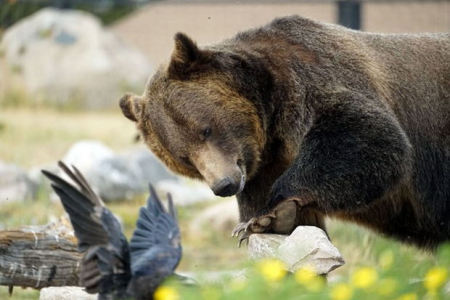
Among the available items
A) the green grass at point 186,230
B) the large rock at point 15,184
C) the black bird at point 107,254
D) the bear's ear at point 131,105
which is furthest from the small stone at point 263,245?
the large rock at point 15,184

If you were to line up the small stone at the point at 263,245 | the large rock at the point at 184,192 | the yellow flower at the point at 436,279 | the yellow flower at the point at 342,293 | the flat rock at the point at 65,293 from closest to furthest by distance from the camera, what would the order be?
the yellow flower at the point at 342,293 → the yellow flower at the point at 436,279 → the small stone at the point at 263,245 → the flat rock at the point at 65,293 → the large rock at the point at 184,192

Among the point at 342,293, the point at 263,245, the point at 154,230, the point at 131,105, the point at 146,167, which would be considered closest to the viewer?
the point at 342,293

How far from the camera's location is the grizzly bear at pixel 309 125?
502 cm

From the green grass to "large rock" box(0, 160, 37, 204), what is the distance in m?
0.15

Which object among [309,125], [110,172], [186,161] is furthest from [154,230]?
[110,172]

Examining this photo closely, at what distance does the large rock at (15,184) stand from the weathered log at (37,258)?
422cm

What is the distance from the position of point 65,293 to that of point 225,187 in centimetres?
109

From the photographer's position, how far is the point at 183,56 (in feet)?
17.1

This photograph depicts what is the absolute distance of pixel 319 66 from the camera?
539 cm

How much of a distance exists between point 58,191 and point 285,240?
1136 millimetres

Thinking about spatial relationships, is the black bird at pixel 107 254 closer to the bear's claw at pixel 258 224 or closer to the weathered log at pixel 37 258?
the bear's claw at pixel 258 224

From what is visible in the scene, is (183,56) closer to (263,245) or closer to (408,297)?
(263,245)

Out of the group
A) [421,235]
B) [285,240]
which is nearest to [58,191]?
[285,240]

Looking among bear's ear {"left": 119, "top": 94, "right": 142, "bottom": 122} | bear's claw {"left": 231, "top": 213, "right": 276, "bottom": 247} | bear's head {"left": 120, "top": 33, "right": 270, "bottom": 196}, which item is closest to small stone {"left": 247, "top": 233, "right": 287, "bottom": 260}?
bear's claw {"left": 231, "top": 213, "right": 276, "bottom": 247}
